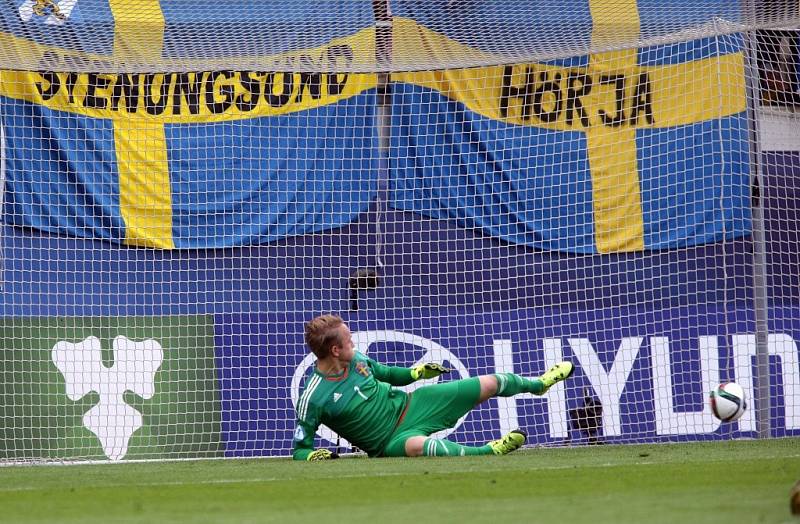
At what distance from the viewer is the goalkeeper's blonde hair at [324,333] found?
24.1ft

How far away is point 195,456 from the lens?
964cm

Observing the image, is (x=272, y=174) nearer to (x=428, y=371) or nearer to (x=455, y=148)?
(x=455, y=148)

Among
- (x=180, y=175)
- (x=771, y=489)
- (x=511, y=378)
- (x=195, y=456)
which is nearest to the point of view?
(x=771, y=489)

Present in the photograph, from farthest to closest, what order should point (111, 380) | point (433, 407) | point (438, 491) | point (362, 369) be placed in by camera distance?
point (111, 380) < point (433, 407) < point (362, 369) < point (438, 491)

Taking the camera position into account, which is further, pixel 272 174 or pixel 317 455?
pixel 272 174

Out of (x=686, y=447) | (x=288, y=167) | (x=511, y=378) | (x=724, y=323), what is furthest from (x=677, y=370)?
(x=288, y=167)

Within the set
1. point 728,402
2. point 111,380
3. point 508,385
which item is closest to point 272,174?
point 111,380

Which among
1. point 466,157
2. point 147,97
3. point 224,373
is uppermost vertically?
point 147,97

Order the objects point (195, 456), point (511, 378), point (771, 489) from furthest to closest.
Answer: point (195, 456) < point (511, 378) < point (771, 489)

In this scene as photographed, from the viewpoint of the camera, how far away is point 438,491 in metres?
5.12

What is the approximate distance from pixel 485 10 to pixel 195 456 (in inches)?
170

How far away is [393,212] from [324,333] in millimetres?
3399

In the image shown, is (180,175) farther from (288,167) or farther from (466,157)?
(466,157)

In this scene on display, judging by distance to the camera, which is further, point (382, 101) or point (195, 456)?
point (382, 101)
